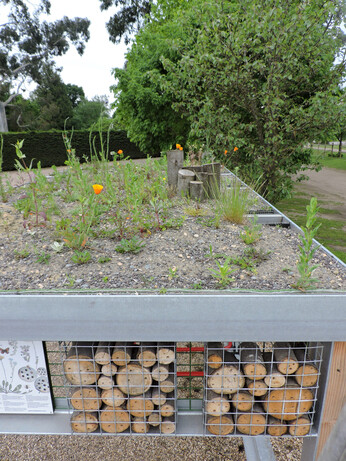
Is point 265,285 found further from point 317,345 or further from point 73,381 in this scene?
point 73,381

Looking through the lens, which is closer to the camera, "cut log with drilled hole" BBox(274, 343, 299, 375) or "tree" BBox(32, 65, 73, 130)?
"cut log with drilled hole" BBox(274, 343, 299, 375)

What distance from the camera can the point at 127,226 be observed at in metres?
2.22

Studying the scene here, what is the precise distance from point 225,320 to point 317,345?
0.47 m

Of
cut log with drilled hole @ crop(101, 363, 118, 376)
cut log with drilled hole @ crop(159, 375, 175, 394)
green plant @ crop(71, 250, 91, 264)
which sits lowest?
cut log with drilled hole @ crop(159, 375, 175, 394)

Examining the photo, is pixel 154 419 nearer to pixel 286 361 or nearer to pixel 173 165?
pixel 286 361

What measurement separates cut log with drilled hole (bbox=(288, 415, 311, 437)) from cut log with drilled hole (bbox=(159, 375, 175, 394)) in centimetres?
55

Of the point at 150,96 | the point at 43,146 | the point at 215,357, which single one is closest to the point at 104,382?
the point at 215,357

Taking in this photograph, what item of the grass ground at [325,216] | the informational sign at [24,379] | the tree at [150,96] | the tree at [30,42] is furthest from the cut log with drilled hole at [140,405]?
the tree at [30,42]

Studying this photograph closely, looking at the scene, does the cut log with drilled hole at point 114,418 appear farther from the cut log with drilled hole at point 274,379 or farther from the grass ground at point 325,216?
the grass ground at point 325,216

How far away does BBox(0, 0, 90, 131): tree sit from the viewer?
67.9 ft

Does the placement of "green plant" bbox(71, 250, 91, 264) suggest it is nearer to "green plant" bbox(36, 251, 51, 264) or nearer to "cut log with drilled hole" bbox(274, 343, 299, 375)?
"green plant" bbox(36, 251, 51, 264)

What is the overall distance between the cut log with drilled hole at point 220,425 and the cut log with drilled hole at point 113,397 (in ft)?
1.33

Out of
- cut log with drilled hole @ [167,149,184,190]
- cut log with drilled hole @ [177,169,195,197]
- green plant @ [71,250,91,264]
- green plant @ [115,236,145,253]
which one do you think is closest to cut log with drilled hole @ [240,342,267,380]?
green plant @ [115,236,145,253]

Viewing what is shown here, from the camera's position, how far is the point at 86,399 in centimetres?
143
